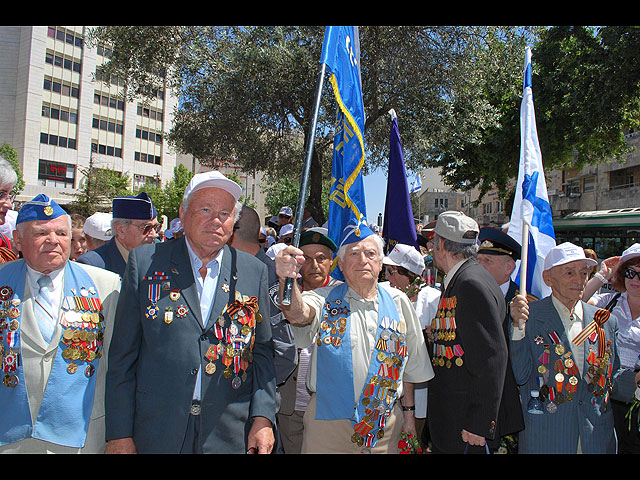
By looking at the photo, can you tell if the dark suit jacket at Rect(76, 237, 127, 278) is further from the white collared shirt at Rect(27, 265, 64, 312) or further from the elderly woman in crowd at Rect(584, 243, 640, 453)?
the elderly woman in crowd at Rect(584, 243, 640, 453)

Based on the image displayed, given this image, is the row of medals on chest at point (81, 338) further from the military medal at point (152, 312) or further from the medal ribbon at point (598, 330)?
the medal ribbon at point (598, 330)

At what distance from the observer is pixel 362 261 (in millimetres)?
3109

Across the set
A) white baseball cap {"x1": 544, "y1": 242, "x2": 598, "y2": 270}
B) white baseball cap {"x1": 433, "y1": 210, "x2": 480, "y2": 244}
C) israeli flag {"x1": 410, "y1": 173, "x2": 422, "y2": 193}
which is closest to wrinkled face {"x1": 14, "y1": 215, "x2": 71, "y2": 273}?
white baseball cap {"x1": 433, "y1": 210, "x2": 480, "y2": 244}

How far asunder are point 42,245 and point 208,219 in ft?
2.90

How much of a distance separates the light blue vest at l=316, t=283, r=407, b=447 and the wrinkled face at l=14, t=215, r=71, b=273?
1572 mm

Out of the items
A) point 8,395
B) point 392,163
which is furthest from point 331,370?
point 392,163

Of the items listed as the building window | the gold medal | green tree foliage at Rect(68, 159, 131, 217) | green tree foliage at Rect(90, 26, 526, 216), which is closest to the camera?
the gold medal

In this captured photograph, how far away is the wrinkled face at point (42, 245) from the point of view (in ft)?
8.45

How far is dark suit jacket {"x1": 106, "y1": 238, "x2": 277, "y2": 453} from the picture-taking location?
244cm

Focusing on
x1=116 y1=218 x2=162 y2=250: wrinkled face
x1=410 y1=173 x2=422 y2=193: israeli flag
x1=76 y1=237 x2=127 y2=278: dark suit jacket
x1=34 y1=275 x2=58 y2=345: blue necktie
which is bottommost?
x1=34 y1=275 x2=58 y2=345: blue necktie

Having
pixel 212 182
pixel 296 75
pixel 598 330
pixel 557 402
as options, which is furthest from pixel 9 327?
pixel 296 75

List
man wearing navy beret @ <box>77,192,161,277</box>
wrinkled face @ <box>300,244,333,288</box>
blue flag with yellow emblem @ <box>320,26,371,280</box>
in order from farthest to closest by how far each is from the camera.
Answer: blue flag with yellow emblem @ <box>320,26,371,280</box> < wrinkled face @ <box>300,244,333,288</box> < man wearing navy beret @ <box>77,192,161,277</box>

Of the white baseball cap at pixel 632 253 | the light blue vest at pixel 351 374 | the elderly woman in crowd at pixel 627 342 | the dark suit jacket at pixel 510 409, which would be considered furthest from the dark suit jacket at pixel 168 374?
the white baseball cap at pixel 632 253

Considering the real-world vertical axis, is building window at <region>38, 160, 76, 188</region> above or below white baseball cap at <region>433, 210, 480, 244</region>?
above
